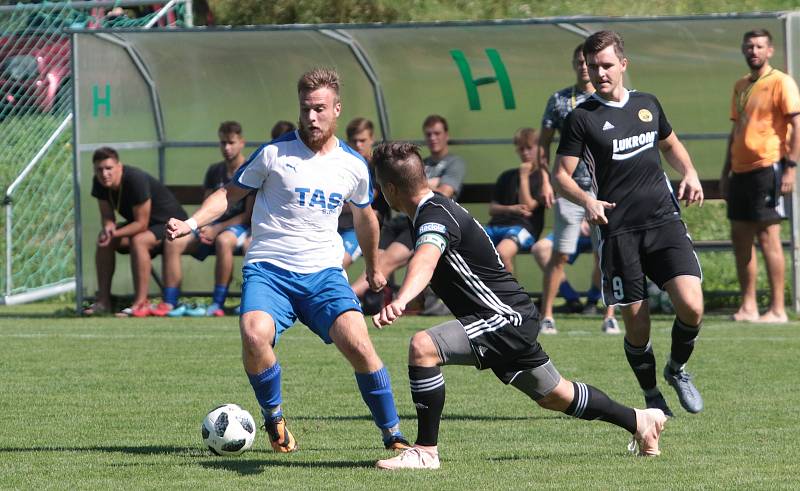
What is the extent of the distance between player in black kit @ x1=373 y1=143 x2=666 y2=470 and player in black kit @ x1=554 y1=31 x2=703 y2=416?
52.7 inches

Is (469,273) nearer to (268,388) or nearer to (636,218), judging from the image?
(268,388)

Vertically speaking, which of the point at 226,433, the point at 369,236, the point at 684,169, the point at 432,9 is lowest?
the point at 226,433

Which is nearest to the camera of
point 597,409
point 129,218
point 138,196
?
point 597,409

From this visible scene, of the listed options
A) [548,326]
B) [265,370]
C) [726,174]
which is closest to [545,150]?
[548,326]

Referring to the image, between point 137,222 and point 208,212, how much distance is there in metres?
7.04

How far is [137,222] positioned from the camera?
1301cm

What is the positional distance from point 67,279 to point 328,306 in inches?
387

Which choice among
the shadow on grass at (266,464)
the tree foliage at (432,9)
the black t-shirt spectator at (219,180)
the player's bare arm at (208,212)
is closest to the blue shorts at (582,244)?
the black t-shirt spectator at (219,180)

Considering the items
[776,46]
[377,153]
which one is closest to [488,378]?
[377,153]

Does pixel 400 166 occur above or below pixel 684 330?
above

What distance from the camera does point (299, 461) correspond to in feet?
19.3

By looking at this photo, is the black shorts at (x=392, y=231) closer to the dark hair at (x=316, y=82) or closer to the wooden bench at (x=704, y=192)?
the wooden bench at (x=704, y=192)

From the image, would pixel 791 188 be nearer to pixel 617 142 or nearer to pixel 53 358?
pixel 617 142

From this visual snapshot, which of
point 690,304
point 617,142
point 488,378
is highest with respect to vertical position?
point 617,142
